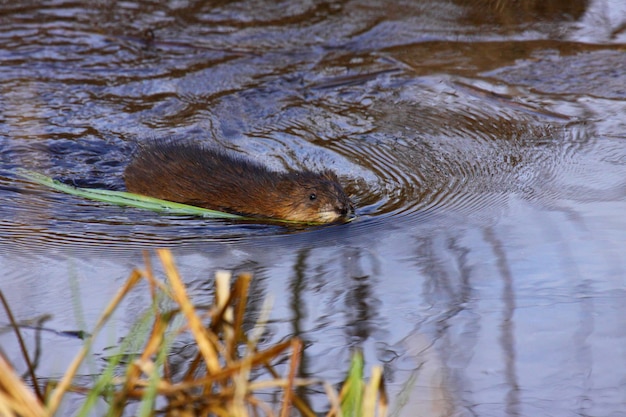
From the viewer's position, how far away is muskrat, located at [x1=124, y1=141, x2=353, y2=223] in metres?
4.77

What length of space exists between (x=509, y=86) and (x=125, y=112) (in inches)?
110

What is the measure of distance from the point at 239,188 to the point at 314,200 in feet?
1.55

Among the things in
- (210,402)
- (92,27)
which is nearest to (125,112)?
(92,27)

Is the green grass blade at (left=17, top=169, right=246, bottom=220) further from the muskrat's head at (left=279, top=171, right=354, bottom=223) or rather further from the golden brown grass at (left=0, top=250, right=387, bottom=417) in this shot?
the golden brown grass at (left=0, top=250, right=387, bottom=417)

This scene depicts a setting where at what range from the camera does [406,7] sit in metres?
7.98

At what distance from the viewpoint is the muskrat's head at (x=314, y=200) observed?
468cm

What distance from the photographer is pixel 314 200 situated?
15.6 ft

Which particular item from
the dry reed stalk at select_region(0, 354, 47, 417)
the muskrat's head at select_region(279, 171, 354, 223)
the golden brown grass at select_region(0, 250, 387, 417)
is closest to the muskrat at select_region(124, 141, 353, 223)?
the muskrat's head at select_region(279, 171, 354, 223)

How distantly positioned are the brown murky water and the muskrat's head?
0.11 meters

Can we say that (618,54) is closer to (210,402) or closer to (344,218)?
(344,218)

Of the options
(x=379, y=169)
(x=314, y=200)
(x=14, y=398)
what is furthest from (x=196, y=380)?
(x=379, y=169)

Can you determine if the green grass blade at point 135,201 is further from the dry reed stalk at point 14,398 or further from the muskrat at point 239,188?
the dry reed stalk at point 14,398

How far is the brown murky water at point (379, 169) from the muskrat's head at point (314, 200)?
11cm

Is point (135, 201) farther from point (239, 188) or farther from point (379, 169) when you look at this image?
point (379, 169)
